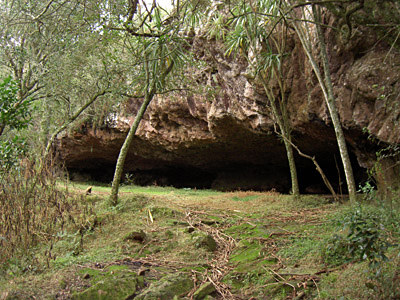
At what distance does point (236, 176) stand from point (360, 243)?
41.0 feet

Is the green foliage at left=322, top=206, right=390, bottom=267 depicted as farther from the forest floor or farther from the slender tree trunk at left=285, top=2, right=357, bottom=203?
the slender tree trunk at left=285, top=2, right=357, bottom=203

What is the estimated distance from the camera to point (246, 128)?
1039cm

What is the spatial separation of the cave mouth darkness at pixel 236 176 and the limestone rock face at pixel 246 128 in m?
0.04

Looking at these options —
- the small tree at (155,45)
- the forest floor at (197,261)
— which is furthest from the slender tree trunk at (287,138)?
the small tree at (155,45)

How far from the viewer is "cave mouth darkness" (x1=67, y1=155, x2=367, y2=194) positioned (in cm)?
1335

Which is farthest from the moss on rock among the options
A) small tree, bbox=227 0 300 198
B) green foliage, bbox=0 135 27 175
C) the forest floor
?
small tree, bbox=227 0 300 198

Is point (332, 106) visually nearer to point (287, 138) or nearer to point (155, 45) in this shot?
point (287, 138)

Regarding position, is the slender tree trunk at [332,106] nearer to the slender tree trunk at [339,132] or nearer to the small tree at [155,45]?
the slender tree trunk at [339,132]

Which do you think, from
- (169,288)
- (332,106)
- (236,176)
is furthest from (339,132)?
(236,176)

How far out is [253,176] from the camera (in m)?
15.1

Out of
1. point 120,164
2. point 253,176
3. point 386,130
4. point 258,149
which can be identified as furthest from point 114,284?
point 253,176

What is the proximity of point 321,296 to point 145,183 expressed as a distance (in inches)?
562

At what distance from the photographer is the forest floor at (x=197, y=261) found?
3.41m

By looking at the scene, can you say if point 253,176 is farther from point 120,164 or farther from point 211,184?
point 120,164
